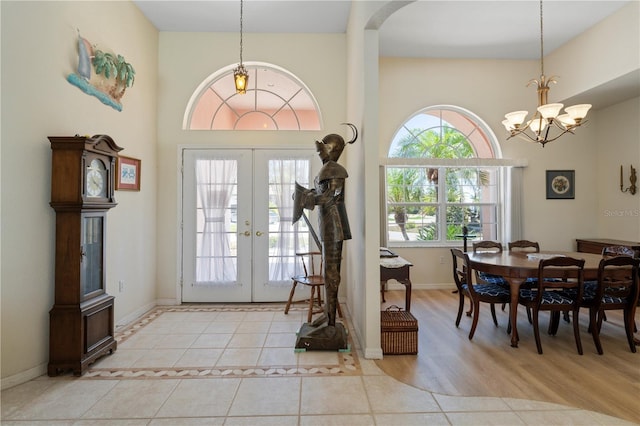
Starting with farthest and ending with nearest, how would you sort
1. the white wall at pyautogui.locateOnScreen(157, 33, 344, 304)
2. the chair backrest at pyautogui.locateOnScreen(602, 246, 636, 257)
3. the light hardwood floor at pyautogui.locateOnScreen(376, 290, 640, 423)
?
the white wall at pyautogui.locateOnScreen(157, 33, 344, 304)
the chair backrest at pyautogui.locateOnScreen(602, 246, 636, 257)
the light hardwood floor at pyautogui.locateOnScreen(376, 290, 640, 423)

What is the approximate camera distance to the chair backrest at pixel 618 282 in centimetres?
297

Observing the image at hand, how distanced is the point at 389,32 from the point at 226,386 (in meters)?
4.66

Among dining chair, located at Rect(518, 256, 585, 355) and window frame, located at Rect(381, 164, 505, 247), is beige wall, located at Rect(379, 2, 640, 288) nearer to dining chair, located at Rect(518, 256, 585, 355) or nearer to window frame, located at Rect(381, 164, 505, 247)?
window frame, located at Rect(381, 164, 505, 247)

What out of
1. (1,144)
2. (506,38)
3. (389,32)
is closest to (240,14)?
(389,32)

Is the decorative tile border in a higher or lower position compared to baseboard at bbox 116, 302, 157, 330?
lower

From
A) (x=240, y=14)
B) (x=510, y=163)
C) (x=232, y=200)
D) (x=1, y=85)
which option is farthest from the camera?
(x=510, y=163)

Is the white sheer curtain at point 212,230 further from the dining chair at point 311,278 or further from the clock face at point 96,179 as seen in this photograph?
the clock face at point 96,179

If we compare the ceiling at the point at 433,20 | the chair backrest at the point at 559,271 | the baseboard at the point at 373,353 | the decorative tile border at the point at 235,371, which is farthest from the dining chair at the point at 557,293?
the ceiling at the point at 433,20

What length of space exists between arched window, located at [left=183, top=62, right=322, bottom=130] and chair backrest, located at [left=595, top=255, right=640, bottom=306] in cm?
351

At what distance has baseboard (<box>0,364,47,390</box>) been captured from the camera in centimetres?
231

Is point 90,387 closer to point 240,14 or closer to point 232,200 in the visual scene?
point 232,200

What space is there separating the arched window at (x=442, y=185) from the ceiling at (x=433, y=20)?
1178 millimetres

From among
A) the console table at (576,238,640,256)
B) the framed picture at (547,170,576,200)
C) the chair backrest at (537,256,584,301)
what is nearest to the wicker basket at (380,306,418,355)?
the chair backrest at (537,256,584,301)

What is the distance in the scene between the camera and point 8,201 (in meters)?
2.31
